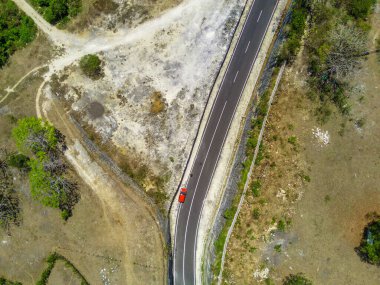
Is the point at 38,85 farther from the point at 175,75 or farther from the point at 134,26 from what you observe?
the point at 175,75

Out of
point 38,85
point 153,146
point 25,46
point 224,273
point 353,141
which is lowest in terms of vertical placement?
point 224,273

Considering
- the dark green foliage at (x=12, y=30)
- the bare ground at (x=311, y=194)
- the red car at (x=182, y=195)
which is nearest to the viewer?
the bare ground at (x=311, y=194)

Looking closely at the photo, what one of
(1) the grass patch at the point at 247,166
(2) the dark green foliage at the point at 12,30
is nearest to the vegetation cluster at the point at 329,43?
(1) the grass patch at the point at 247,166

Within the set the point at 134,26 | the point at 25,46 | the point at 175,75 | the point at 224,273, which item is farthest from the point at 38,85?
the point at 224,273

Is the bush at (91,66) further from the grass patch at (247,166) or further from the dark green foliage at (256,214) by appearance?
the dark green foliage at (256,214)

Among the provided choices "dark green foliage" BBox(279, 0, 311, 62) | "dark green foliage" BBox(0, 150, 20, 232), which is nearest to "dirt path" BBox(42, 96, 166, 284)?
"dark green foliage" BBox(0, 150, 20, 232)

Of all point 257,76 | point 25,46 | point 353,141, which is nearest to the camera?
point 353,141
